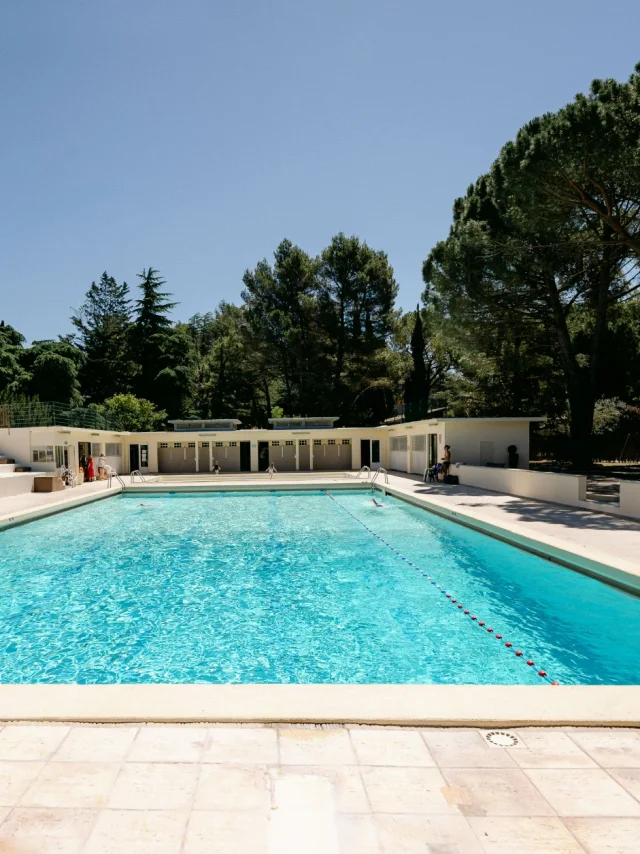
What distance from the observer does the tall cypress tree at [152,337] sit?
36.0 metres

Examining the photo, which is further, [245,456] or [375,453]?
[245,456]

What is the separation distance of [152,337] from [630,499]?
32805 mm

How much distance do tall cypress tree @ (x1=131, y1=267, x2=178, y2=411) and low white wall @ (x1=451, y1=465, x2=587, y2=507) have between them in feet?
81.5

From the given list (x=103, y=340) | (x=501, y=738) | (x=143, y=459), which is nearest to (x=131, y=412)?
(x=143, y=459)

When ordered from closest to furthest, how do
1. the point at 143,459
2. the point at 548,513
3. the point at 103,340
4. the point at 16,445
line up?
1. the point at 548,513
2. the point at 16,445
3. the point at 143,459
4. the point at 103,340

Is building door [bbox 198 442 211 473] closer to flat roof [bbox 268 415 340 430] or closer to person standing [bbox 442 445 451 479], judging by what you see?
flat roof [bbox 268 415 340 430]

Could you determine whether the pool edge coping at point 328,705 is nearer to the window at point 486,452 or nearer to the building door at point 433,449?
the window at point 486,452

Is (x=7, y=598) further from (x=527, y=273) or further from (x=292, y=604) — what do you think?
(x=527, y=273)

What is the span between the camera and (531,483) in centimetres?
1362

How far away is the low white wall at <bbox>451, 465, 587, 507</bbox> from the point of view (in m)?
11.9

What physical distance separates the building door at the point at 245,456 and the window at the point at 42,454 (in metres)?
10.4

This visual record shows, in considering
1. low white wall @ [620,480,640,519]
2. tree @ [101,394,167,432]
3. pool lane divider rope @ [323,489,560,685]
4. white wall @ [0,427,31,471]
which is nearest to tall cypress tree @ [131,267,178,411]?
tree @ [101,394,167,432]

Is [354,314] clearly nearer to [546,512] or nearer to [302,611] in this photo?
[546,512]

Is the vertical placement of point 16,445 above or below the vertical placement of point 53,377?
below
